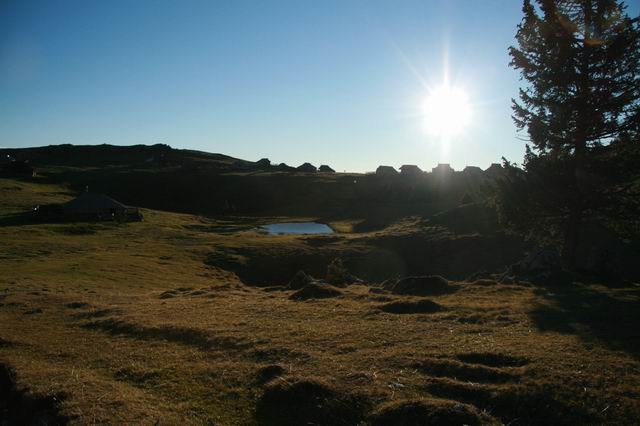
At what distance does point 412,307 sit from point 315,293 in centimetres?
766

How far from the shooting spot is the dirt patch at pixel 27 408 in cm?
1340

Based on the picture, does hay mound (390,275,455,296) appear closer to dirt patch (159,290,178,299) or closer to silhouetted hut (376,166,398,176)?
dirt patch (159,290,178,299)

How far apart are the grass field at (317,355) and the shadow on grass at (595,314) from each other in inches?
3.5

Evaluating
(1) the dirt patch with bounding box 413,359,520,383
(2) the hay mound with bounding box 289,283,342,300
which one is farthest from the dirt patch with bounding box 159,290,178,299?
(1) the dirt patch with bounding box 413,359,520,383

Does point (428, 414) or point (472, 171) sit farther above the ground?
point (472, 171)

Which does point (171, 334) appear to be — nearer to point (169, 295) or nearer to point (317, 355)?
point (317, 355)

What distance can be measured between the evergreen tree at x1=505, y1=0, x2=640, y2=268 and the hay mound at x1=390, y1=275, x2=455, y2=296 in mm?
8980

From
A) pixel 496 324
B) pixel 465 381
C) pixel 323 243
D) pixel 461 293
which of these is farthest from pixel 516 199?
pixel 323 243

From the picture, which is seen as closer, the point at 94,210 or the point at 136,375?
the point at 136,375

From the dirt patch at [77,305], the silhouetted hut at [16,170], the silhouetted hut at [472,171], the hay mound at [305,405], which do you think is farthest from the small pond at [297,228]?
the silhouetted hut at [16,170]

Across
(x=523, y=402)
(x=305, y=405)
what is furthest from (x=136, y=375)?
(x=523, y=402)

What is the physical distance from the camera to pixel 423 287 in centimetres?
3027

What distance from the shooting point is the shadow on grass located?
16.9 meters

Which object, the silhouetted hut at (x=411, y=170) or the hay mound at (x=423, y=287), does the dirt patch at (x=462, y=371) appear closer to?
the hay mound at (x=423, y=287)
